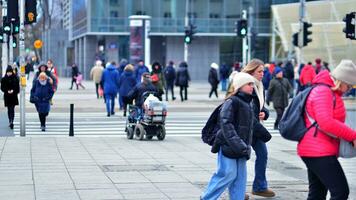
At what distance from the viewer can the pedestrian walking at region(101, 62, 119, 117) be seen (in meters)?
25.3

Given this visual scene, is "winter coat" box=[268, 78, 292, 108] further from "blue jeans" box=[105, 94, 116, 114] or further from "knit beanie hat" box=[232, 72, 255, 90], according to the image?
"knit beanie hat" box=[232, 72, 255, 90]

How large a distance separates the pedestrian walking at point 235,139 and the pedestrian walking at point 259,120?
4.59 ft

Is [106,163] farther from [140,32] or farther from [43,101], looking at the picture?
[140,32]

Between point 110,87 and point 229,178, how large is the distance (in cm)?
1738

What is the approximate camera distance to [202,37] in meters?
67.2

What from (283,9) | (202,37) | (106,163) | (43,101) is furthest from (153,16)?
(106,163)

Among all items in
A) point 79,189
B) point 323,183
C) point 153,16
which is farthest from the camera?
point 153,16

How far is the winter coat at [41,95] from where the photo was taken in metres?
20.0

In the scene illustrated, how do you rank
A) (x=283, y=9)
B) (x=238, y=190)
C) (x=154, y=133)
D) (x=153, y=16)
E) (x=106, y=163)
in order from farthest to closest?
(x=153, y=16) → (x=283, y=9) → (x=154, y=133) → (x=106, y=163) → (x=238, y=190)

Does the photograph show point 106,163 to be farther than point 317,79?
Yes

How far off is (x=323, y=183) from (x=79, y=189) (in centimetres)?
408

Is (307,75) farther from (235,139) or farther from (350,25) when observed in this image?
(235,139)

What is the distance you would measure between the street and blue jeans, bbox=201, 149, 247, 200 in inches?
54.5

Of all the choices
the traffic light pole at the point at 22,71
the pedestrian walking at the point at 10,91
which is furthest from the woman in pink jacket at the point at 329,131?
the pedestrian walking at the point at 10,91
